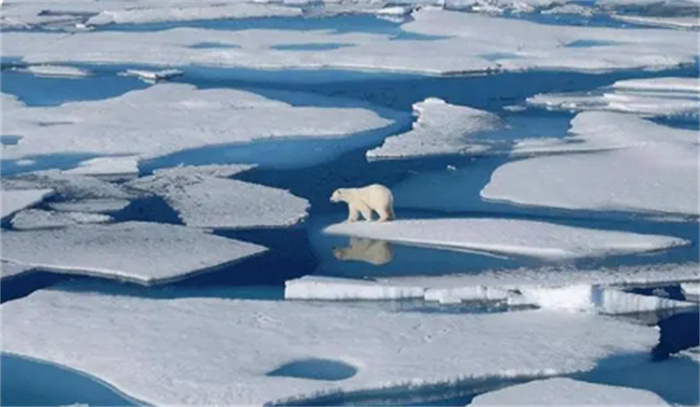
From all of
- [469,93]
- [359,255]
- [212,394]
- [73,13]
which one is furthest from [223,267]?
[73,13]

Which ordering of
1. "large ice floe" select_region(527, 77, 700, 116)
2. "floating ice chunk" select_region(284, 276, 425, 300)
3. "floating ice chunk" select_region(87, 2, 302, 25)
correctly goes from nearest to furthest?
1. "floating ice chunk" select_region(284, 276, 425, 300)
2. "large ice floe" select_region(527, 77, 700, 116)
3. "floating ice chunk" select_region(87, 2, 302, 25)

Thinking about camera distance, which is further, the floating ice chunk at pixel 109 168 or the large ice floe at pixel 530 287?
the floating ice chunk at pixel 109 168

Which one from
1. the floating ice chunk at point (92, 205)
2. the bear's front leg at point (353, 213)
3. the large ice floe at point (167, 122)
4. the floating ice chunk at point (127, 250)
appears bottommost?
the large ice floe at point (167, 122)

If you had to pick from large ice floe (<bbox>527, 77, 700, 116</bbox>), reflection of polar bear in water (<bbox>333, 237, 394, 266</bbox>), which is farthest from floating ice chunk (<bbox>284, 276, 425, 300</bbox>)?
large ice floe (<bbox>527, 77, 700, 116</bbox>)

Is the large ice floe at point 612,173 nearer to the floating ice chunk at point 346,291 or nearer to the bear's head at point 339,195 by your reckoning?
the bear's head at point 339,195

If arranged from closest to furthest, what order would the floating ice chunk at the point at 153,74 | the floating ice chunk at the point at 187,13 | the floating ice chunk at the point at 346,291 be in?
the floating ice chunk at the point at 346,291, the floating ice chunk at the point at 153,74, the floating ice chunk at the point at 187,13

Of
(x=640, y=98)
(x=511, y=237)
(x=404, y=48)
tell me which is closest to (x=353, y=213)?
(x=511, y=237)

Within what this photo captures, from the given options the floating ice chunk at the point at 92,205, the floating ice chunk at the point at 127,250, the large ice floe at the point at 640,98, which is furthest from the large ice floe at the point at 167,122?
the floating ice chunk at the point at 127,250

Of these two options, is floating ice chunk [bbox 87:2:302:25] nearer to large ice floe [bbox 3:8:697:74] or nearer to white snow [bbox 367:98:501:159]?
large ice floe [bbox 3:8:697:74]
